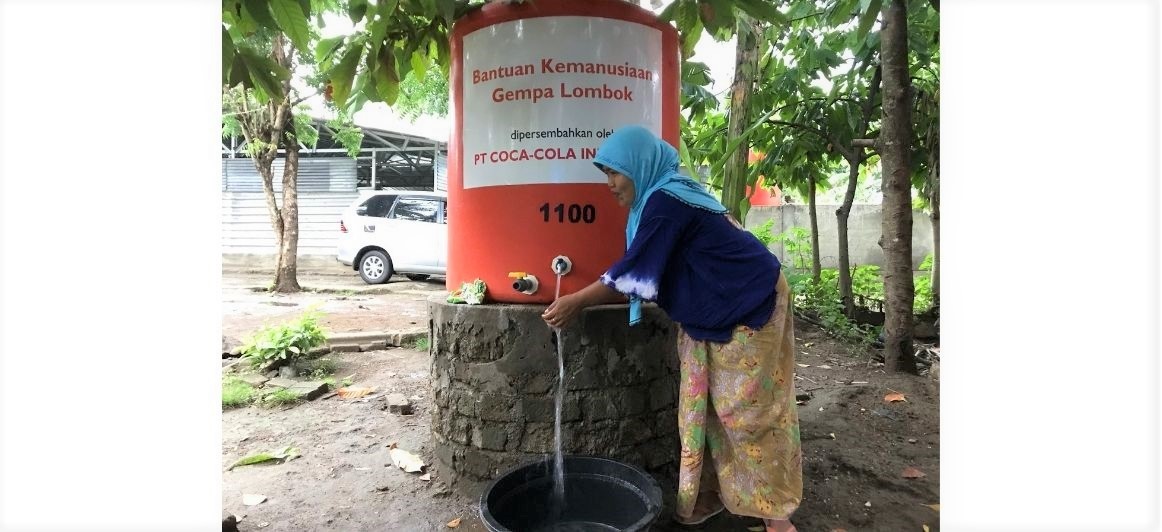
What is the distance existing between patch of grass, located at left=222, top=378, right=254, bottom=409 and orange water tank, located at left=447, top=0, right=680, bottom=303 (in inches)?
90.2

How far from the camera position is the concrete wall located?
13.2 m

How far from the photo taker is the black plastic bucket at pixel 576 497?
208 cm

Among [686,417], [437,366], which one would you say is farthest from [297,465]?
[686,417]

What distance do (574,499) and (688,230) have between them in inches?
41.6

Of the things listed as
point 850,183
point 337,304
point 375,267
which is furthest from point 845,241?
point 375,267

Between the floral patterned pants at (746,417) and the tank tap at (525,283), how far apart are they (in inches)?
23.8

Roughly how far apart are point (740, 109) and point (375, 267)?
25.2ft

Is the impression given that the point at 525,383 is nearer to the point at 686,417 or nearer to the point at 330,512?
the point at 686,417

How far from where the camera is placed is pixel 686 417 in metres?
2.15

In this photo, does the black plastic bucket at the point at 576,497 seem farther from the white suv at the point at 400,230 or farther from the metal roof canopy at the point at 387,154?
the metal roof canopy at the point at 387,154

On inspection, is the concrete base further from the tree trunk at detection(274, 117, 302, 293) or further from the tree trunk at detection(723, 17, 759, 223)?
the tree trunk at detection(274, 117, 302, 293)

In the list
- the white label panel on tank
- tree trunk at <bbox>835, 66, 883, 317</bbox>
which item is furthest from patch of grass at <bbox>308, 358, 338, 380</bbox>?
tree trunk at <bbox>835, 66, 883, 317</bbox>

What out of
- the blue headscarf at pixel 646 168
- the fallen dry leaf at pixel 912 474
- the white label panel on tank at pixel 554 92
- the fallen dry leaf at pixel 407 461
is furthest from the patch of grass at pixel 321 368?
the fallen dry leaf at pixel 912 474

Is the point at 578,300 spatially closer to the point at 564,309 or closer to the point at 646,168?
the point at 564,309
